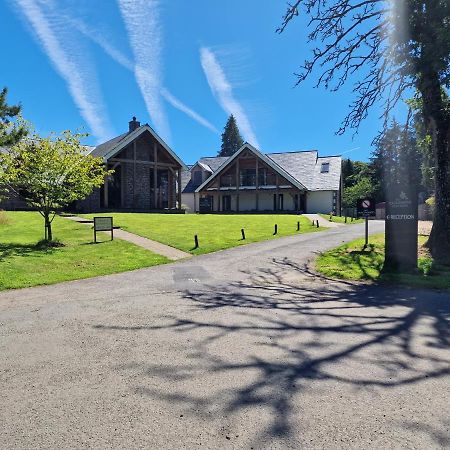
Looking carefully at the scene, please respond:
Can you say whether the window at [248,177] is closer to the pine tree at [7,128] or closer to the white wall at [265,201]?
the white wall at [265,201]

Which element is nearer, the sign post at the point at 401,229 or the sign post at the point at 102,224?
the sign post at the point at 401,229

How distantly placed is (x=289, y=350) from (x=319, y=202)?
4043 cm

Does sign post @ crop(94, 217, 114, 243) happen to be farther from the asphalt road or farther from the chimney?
the chimney

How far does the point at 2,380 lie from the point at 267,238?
15521mm

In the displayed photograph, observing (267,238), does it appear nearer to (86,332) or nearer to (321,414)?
(86,332)

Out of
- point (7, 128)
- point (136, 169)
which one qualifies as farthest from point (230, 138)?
point (7, 128)

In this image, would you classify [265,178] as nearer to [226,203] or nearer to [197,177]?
[226,203]

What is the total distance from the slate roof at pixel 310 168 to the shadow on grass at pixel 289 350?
36734 millimetres

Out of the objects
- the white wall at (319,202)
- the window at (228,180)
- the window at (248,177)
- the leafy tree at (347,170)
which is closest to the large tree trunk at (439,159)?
the white wall at (319,202)

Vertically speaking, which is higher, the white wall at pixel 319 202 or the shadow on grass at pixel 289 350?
the white wall at pixel 319 202

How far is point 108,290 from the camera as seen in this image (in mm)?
8531

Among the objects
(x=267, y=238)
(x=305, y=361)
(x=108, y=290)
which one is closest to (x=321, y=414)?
(x=305, y=361)

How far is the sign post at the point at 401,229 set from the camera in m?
10.4

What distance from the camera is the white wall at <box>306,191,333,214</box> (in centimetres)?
4328
